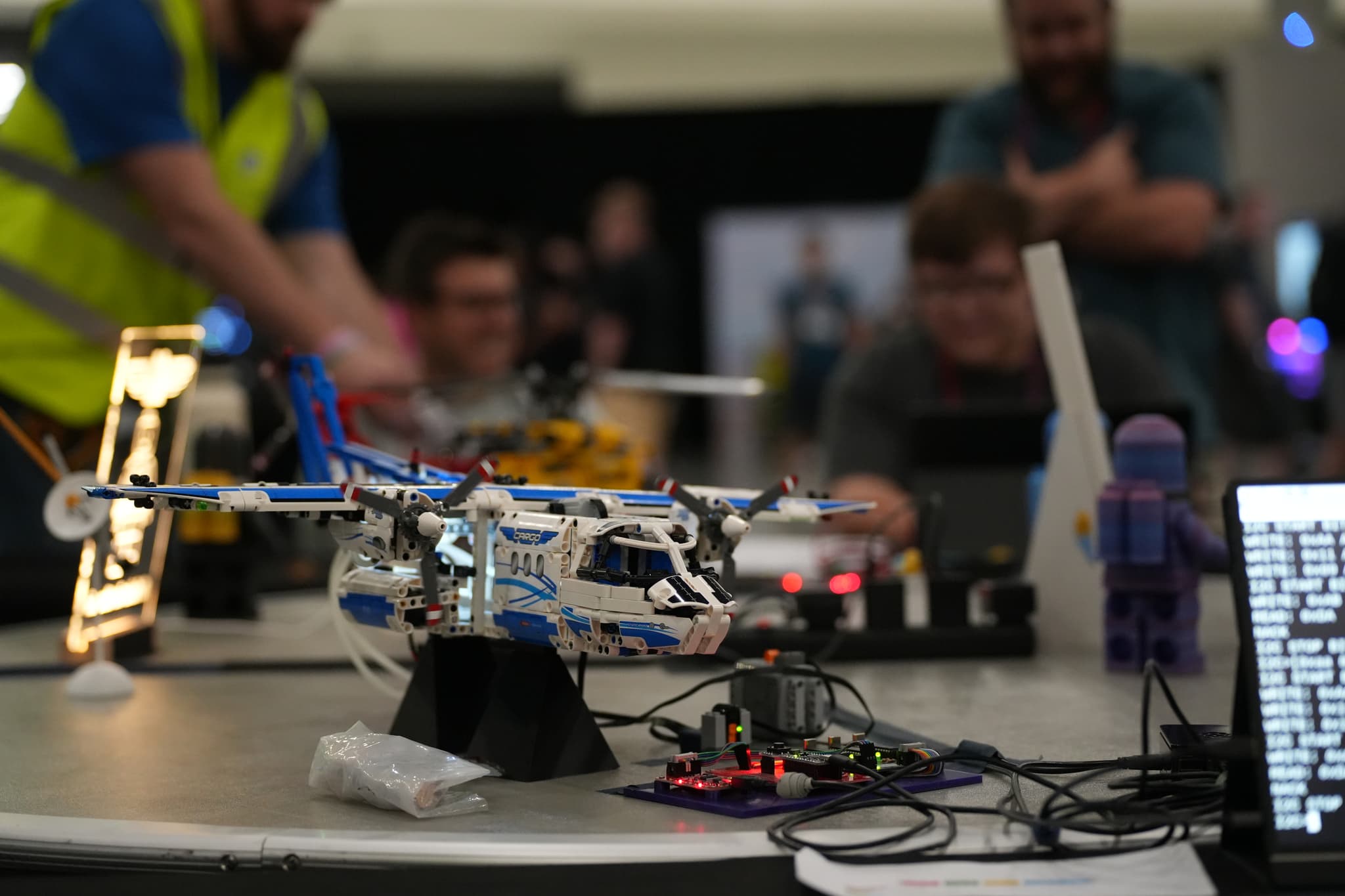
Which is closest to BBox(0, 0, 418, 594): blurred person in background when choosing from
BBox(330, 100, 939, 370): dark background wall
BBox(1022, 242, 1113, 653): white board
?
BBox(1022, 242, 1113, 653): white board

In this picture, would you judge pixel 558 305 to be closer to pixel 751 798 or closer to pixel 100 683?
pixel 100 683

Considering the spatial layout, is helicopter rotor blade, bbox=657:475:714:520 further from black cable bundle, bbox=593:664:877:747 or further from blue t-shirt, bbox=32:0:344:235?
blue t-shirt, bbox=32:0:344:235

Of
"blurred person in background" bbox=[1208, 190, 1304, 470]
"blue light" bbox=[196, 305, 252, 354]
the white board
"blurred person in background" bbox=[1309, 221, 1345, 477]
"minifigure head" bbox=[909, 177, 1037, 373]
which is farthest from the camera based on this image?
"blue light" bbox=[196, 305, 252, 354]

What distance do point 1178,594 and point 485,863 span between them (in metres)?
2.30

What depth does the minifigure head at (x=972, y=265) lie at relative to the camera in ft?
20.4

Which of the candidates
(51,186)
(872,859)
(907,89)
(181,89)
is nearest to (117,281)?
(51,186)

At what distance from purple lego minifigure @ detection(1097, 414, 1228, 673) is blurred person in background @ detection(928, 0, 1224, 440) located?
4.38 meters

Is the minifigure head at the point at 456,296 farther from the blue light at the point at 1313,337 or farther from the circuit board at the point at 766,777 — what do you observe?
the blue light at the point at 1313,337

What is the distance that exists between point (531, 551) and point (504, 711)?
0.35 metres

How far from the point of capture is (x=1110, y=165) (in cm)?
804

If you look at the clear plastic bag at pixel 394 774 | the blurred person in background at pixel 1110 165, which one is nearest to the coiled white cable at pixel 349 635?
the clear plastic bag at pixel 394 774

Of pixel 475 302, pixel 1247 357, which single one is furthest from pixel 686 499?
pixel 1247 357

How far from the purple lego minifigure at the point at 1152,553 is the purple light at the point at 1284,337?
722cm

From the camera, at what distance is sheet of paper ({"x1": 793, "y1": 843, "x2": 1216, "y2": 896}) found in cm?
199
